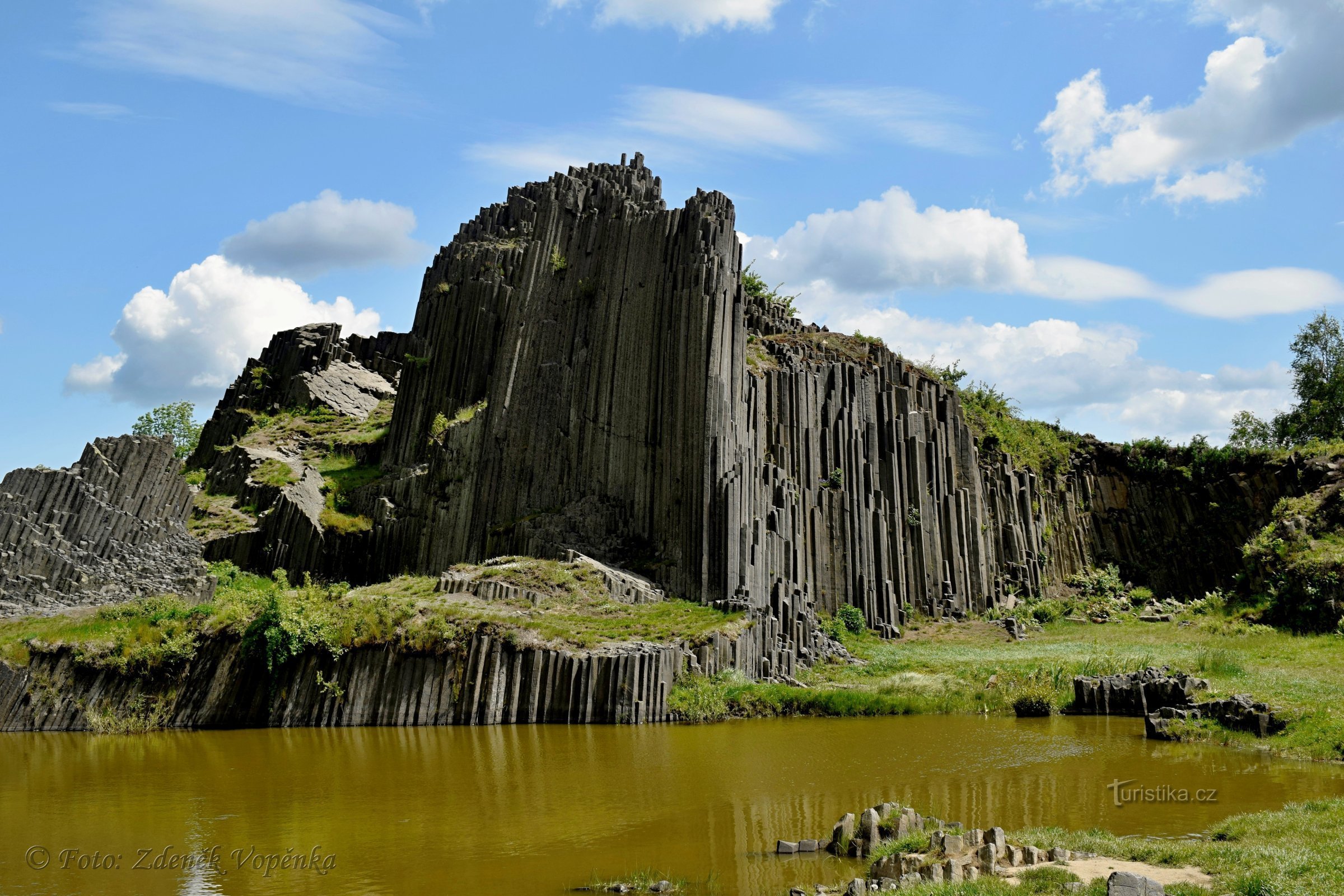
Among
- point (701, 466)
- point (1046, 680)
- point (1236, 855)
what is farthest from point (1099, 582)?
point (1236, 855)

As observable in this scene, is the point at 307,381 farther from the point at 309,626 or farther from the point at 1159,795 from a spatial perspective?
the point at 1159,795

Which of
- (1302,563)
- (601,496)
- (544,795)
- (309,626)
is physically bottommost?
(544,795)

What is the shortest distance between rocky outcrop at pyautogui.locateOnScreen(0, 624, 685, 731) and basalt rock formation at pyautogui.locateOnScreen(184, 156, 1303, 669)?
6.48 metres

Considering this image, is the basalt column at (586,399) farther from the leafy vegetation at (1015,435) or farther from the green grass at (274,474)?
the leafy vegetation at (1015,435)

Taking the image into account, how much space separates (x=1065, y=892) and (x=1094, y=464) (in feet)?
136

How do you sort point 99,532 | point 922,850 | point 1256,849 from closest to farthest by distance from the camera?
point 1256,849 < point 922,850 < point 99,532

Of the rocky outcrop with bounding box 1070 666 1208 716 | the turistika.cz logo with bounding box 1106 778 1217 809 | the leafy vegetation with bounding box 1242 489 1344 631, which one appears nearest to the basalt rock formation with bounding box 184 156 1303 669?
the leafy vegetation with bounding box 1242 489 1344 631

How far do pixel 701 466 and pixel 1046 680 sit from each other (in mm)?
12026

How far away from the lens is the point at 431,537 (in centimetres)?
3925

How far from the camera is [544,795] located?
52.2 ft

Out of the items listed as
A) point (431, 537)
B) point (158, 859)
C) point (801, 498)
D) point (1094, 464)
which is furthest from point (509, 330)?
point (158, 859)

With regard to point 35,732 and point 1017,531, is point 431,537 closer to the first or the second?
point 35,732

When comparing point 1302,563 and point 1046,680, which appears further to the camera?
point 1302,563

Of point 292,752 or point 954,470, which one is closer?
point 292,752
